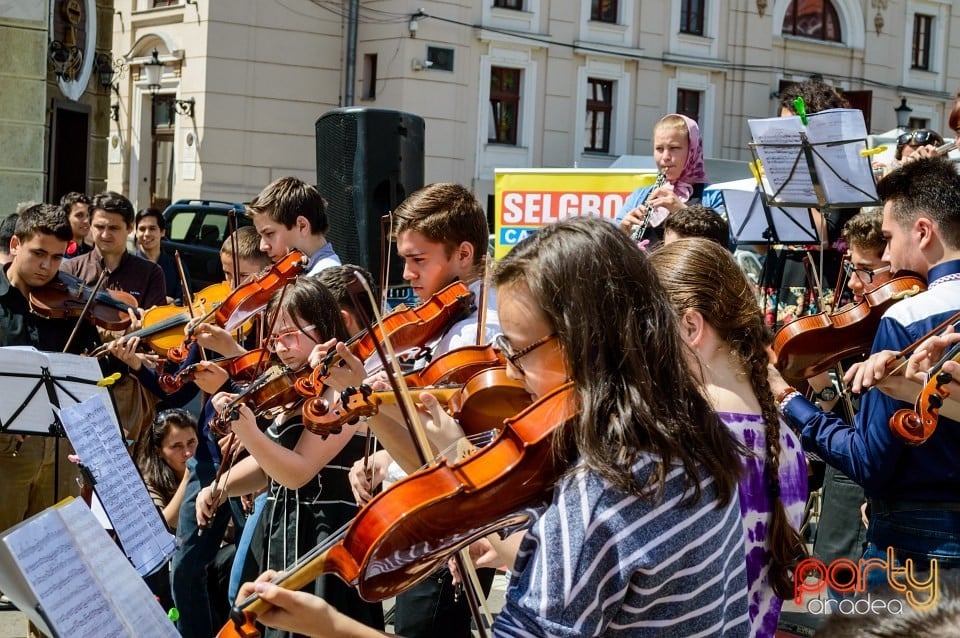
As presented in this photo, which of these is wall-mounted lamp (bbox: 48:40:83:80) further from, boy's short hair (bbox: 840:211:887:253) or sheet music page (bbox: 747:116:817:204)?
boy's short hair (bbox: 840:211:887:253)

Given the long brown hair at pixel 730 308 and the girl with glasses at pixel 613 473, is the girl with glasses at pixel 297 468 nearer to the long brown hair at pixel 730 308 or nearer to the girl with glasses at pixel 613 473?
the long brown hair at pixel 730 308

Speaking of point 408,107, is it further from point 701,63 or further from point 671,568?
point 671,568

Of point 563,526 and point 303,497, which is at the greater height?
point 563,526

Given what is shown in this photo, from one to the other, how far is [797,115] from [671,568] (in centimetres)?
416

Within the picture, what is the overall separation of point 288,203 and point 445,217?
4.84ft

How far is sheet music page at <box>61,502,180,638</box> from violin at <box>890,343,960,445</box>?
1.68m

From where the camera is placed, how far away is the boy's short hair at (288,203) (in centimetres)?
500

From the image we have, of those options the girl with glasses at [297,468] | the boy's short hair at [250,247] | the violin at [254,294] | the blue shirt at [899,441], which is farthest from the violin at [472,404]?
the boy's short hair at [250,247]

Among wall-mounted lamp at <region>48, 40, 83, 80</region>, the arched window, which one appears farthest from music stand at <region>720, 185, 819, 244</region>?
the arched window

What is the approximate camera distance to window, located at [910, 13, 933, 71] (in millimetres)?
27984

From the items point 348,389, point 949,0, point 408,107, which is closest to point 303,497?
point 348,389

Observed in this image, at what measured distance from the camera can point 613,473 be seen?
5.90 feet

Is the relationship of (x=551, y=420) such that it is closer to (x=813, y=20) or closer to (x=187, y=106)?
(x=187, y=106)

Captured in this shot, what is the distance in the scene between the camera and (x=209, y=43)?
70.3 ft
